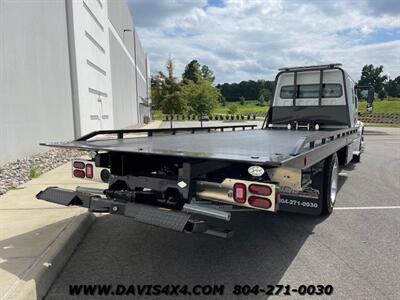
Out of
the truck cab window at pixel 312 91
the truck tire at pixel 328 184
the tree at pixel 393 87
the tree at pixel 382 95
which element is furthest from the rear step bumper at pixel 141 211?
the tree at pixel 393 87

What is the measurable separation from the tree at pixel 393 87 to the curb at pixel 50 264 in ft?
396

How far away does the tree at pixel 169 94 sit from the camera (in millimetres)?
32844

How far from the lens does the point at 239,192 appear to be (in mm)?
3580

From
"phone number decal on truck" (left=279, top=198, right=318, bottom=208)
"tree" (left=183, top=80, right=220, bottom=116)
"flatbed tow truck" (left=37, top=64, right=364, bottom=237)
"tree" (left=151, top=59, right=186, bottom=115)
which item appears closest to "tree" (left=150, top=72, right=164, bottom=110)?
"tree" (left=151, top=59, right=186, bottom=115)

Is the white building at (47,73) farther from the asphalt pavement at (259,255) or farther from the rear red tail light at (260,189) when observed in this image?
the rear red tail light at (260,189)

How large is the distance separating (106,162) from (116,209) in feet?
2.69

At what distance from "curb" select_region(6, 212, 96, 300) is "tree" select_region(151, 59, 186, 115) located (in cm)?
2805

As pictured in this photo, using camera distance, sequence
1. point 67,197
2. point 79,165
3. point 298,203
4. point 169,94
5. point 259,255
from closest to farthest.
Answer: point 259,255 < point 67,197 < point 79,165 < point 298,203 < point 169,94

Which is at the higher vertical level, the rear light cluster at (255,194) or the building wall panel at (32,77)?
the building wall panel at (32,77)

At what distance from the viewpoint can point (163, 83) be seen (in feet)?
109

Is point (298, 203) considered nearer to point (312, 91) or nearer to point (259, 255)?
point (259, 255)

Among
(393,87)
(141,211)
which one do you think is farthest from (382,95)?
(141,211)

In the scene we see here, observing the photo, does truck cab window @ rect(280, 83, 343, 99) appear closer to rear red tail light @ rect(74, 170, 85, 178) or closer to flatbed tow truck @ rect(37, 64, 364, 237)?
flatbed tow truck @ rect(37, 64, 364, 237)

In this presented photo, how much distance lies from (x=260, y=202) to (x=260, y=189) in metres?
0.12
